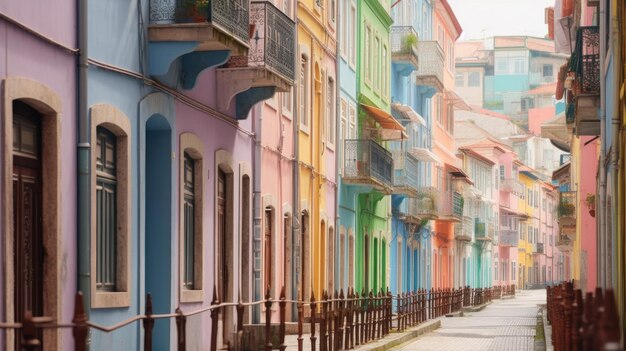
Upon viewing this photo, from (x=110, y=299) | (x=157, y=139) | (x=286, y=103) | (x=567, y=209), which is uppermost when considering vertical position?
(x=286, y=103)

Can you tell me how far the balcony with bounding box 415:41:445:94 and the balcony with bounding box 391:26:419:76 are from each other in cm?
561

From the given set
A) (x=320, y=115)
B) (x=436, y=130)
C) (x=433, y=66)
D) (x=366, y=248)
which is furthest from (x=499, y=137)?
(x=320, y=115)

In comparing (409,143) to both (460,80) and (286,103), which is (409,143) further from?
(460,80)

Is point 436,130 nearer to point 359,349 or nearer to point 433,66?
point 433,66

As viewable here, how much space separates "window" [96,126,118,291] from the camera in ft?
52.4

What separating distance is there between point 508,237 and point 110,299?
8237 cm

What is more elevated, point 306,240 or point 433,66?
point 433,66

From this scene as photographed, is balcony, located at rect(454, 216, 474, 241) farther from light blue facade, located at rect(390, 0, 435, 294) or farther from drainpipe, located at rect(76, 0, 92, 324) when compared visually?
drainpipe, located at rect(76, 0, 92, 324)

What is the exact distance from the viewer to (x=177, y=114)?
1917cm

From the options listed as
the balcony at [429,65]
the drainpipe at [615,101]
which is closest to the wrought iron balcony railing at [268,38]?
the drainpipe at [615,101]

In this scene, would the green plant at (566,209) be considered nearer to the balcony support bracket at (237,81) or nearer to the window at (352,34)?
the window at (352,34)

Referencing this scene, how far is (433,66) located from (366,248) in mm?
13708

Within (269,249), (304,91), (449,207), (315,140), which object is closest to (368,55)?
(315,140)

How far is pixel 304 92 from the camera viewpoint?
3034 centimetres
